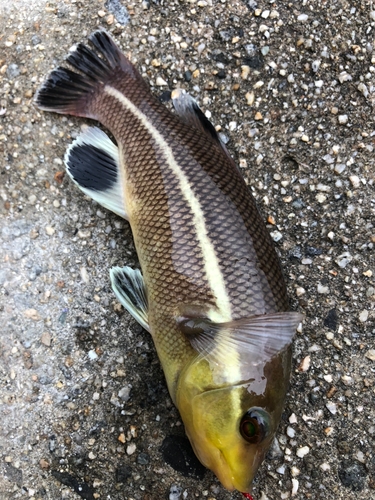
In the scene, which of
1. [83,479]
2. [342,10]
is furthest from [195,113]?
[83,479]

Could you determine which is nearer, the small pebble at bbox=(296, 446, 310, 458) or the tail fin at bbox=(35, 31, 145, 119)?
the small pebble at bbox=(296, 446, 310, 458)

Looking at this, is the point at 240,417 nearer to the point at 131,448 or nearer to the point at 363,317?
the point at 131,448

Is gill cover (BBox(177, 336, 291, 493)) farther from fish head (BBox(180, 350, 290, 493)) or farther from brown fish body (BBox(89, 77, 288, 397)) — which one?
brown fish body (BBox(89, 77, 288, 397))

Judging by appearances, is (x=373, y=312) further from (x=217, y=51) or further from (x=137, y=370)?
(x=217, y=51)

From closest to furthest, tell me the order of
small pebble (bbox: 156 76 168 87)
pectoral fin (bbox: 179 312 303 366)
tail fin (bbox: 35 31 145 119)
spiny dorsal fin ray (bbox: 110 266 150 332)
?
pectoral fin (bbox: 179 312 303 366), spiny dorsal fin ray (bbox: 110 266 150 332), tail fin (bbox: 35 31 145 119), small pebble (bbox: 156 76 168 87)

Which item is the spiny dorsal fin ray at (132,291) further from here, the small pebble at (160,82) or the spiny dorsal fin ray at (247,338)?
the small pebble at (160,82)

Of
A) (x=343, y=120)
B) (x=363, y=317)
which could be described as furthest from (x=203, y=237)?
(x=343, y=120)

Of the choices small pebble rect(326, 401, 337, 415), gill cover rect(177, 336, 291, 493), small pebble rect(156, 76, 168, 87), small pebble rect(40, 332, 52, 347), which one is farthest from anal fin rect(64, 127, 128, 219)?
small pebble rect(326, 401, 337, 415)
